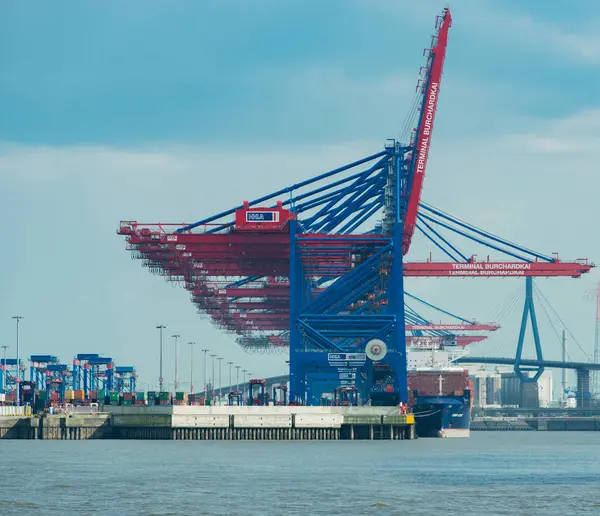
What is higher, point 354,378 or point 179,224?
point 179,224

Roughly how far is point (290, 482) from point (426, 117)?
57075 millimetres

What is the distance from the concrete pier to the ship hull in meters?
23.5

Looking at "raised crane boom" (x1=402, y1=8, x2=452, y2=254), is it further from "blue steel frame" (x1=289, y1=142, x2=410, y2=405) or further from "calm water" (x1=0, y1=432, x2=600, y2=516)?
"calm water" (x1=0, y1=432, x2=600, y2=516)

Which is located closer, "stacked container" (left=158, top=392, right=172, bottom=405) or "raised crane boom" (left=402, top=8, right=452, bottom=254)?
"raised crane boom" (left=402, top=8, right=452, bottom=254)

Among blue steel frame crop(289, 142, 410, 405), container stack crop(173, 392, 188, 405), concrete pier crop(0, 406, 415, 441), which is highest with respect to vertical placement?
blue steel frame crop(289, 142, 410, 405)

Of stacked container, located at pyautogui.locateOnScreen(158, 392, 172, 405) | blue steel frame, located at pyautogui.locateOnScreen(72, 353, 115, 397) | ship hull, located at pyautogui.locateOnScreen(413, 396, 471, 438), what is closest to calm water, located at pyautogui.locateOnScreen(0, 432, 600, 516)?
stacked container, located at pyautogui.locateOnScreen(158, 392, 172, 405)

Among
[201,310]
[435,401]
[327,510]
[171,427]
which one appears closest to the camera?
[327,510]

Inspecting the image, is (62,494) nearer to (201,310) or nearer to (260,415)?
(260,415)

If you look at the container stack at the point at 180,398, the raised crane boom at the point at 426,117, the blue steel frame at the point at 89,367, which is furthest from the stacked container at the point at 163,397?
the raised crane boom at the point at 426,117

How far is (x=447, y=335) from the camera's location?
7594 inches

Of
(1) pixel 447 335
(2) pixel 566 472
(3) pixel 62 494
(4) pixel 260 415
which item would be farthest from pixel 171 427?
(1) pixel 447 335

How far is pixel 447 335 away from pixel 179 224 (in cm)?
8366

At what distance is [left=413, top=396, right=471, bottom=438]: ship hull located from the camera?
139 m

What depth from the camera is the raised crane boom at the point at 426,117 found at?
4464 inches
